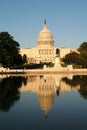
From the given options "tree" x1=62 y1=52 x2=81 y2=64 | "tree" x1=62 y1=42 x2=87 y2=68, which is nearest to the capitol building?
"tree" x1=62 y1=42 x2=87 y2=68

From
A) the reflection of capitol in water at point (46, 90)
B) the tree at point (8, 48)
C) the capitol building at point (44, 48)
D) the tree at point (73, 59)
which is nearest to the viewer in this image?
the reflection of capitol in water at point (46, 90)

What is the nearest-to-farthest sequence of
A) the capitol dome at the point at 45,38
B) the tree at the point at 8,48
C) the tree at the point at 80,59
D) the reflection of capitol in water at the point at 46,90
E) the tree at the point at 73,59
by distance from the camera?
the reflection of capitol in water at the point at 46,90 < the tree at the point at 8,48 < the tree at the point at 80,59 < the tree at the point at 73,59 < the capitol dome at the point at 45,38

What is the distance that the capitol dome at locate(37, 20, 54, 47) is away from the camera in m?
182

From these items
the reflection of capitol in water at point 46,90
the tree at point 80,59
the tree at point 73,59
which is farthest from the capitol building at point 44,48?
the reflection of capitol in water at point 46,90

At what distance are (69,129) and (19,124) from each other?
7.01 feet

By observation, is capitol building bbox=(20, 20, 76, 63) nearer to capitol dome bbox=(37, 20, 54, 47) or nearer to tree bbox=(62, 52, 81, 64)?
capitol dome bbox=(37, 20, 54, 47)

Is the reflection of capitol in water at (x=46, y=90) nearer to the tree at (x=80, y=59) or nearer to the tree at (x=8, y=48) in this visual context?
the tree at (x=8, y=48)

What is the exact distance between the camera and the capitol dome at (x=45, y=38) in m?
182

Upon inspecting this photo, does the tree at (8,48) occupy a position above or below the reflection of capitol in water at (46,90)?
above

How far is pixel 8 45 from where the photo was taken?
280 feet

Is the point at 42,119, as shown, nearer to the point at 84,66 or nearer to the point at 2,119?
the point at 2,119

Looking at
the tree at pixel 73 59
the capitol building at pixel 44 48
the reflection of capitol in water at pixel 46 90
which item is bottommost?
the reflection of capitol in water at pixel 46 90

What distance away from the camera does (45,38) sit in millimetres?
182375

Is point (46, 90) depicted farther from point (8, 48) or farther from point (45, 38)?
point (45, 38)
